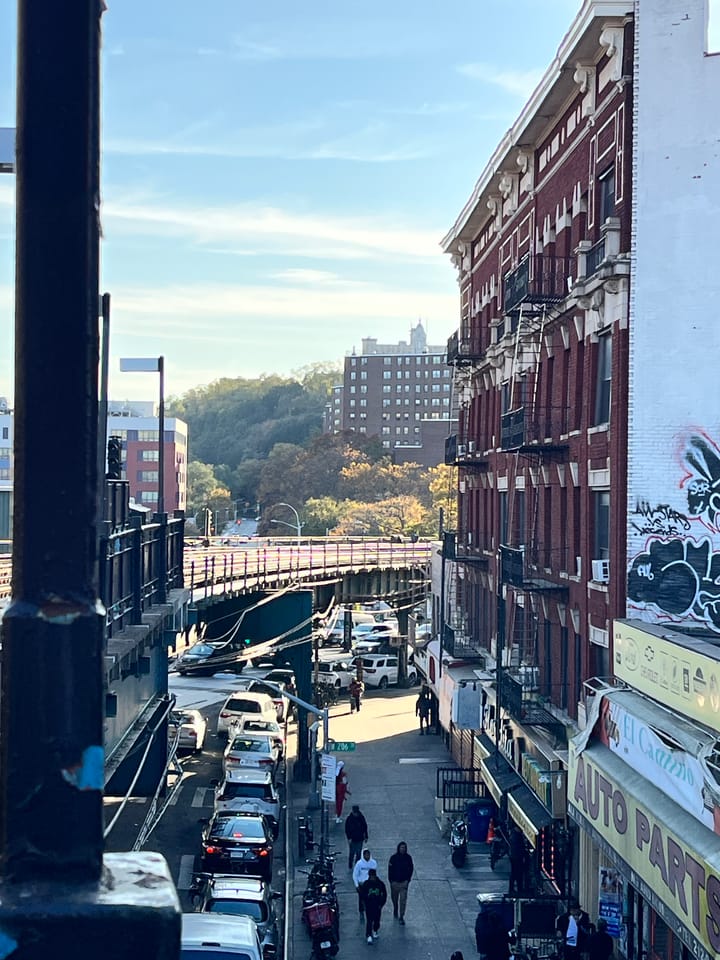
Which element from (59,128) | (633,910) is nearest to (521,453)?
(633,910)

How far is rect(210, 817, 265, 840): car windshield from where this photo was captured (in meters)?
24.4

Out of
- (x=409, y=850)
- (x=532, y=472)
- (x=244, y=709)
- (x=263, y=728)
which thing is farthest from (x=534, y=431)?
(x=244, y=709)

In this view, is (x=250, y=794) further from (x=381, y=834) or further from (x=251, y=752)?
(x=251, y=752)

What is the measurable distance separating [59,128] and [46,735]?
138cm

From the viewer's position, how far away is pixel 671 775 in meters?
16.8

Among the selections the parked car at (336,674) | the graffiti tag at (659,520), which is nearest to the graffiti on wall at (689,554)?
the graffiti tag at (659,520)

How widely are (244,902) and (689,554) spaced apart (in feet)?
34.0

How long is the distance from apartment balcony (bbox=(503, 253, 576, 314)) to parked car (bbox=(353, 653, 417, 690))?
3383 centimetres

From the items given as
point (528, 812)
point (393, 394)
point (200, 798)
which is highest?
point (393, 394)

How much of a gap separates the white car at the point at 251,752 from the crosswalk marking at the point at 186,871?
568 cm

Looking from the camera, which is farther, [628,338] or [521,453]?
[521,453]

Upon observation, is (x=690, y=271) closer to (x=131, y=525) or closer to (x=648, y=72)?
(x=648, y=72)

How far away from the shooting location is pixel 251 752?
112ft

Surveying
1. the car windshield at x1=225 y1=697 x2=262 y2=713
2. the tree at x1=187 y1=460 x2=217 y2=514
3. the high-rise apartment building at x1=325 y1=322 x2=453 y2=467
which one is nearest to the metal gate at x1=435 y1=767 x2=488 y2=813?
the car windshield at x1=225 y1=697 x2=262 y2=713
